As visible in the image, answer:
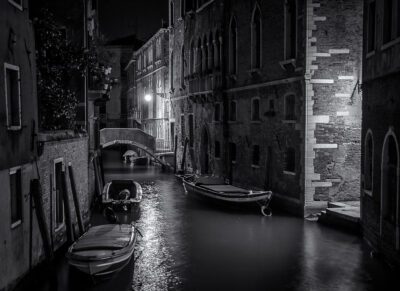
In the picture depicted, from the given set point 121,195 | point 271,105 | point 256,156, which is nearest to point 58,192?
point 121,195

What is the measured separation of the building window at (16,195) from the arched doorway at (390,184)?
7.66m

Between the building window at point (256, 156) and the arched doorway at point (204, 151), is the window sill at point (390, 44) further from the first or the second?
the arched doorway at point (204, 151)

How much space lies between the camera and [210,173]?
2662cm

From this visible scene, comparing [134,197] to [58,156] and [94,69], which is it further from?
[58,156]

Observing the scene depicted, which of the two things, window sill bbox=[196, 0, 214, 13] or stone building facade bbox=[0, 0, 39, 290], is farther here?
window sill bbox=[196, 0, 214, 13]

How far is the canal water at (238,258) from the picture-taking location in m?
10.8

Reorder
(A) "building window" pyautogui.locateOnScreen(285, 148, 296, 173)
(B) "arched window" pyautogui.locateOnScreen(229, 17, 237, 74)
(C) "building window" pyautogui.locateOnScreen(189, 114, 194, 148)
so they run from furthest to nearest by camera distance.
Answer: (C) "building window" pyautogui.locateOnScreen(189, 114, 194, 148) → (B) "arched window" pyautogui.locateOnScreen(229, 17, 237, 74) → (A) "building window" pyautogui.locateOnScreen(285, 148, 296, 173)

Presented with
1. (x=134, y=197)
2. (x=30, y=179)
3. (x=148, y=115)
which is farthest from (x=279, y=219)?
(x=148, y=115)

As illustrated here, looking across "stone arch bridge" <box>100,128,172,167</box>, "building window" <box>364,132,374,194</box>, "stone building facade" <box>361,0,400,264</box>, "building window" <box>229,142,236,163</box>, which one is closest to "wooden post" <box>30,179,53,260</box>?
"stone building facade" <box>361,0,400,264</box>

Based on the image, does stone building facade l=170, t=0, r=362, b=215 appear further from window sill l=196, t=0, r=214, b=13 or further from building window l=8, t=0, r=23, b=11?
building window l=8, t=0, r=23, b=11

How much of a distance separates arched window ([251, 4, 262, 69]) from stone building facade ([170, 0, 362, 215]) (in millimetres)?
41

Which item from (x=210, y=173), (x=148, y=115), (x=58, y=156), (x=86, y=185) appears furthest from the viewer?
(x=148, y=115)

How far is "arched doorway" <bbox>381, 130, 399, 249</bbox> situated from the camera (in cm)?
1121

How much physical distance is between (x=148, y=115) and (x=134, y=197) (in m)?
23.1
